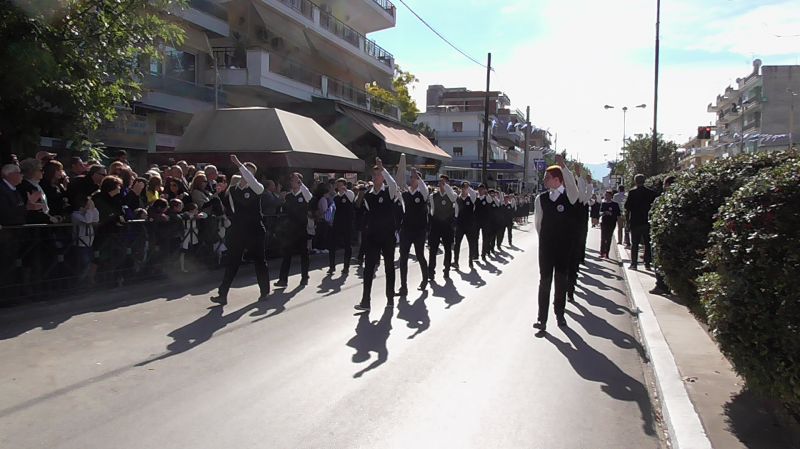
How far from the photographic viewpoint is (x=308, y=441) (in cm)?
416

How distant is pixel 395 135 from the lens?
95.6ft

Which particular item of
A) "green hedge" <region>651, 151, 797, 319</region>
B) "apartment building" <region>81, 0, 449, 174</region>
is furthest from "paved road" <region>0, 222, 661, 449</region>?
"apartment building" <region>81, 0, 449, 174</region>

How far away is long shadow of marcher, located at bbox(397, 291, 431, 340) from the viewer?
772 cm

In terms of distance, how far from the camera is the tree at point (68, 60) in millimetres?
9148

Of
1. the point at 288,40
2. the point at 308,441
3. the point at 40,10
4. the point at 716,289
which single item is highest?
the point at 288,40

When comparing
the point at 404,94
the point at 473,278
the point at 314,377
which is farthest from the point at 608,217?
the point at 404,94

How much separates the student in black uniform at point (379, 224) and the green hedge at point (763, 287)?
496 centimetres

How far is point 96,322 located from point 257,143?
351 inches

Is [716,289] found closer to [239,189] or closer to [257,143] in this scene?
[239,189]

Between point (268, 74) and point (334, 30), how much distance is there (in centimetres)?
797

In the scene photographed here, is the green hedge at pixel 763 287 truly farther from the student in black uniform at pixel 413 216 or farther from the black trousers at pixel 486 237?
the black trousers at pixel 486 237

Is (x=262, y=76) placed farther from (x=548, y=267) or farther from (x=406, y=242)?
(x=548, y=267)

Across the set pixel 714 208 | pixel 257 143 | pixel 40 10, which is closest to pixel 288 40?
pixel 257 143

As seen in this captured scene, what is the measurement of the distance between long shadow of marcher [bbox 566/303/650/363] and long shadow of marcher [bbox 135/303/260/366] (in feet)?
14.5
